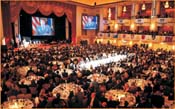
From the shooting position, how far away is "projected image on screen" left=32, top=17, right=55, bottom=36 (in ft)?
71.0

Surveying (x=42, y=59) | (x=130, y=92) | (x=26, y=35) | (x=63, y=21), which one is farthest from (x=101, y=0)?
(x=130, y=92)

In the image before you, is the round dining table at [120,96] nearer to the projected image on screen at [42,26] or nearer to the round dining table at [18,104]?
the round dining table at [18,104]

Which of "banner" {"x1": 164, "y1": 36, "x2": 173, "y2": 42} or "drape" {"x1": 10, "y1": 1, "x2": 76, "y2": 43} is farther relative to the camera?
"banner" {"x1": 164, "y1": 36, "x2": 173, "y2": 42}

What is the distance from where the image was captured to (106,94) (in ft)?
20.2

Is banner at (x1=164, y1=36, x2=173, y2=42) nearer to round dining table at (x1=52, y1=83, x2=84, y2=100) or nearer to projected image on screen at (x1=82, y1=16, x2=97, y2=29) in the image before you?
projected image on screen at (x1=82, y1=16, x2=97, y2=29)

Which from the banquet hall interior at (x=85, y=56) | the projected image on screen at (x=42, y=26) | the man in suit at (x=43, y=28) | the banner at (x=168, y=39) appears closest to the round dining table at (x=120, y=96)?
A: the banquet hall interior at (x=85, y=56)

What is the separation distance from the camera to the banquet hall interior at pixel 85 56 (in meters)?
5.86

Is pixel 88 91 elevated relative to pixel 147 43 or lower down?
lower down

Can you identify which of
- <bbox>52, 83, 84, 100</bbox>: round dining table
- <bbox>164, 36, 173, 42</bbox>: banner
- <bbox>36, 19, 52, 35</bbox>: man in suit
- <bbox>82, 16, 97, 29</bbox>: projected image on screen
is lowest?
<bbox>52, 83, 84, 100</bbox>: round dining table

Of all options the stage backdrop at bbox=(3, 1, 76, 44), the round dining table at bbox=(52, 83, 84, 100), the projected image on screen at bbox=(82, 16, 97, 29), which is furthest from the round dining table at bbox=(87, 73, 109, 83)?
the projected image on screen at bbox=(82, 16, 97, 29)

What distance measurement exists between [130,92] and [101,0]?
20178 millimetres

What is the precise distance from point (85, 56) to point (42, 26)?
11.7 m

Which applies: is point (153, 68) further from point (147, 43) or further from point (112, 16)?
point (112, 16)

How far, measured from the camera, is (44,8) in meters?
18.7
